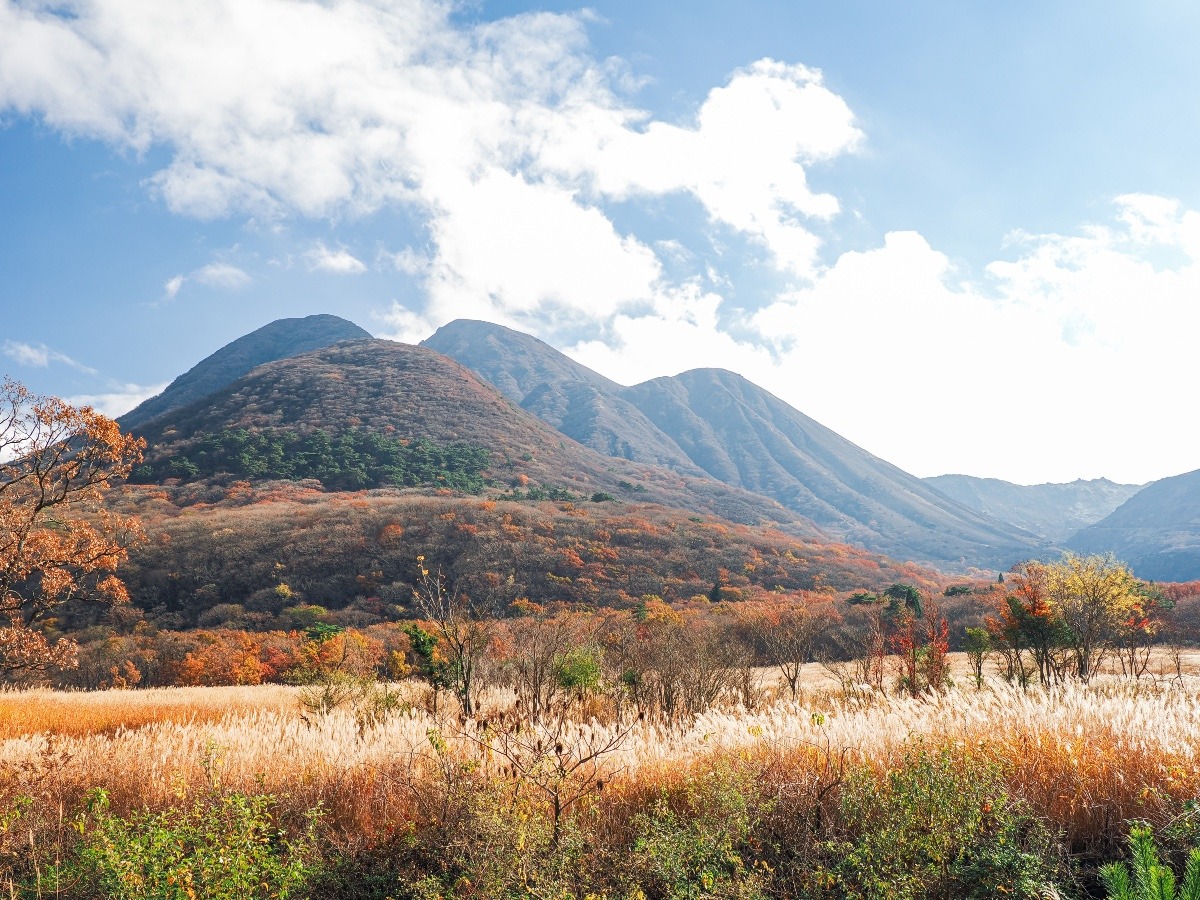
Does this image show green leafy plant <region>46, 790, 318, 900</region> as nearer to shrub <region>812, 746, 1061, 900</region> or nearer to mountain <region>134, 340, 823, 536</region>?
shrub <region>812, 746, 1061, 900</region>

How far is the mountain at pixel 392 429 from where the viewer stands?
344ft

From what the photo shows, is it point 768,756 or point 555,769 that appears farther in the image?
point 768,756

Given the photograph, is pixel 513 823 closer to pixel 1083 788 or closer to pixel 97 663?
pixel 1083 788

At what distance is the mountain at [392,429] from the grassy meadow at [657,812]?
97072 millimetres

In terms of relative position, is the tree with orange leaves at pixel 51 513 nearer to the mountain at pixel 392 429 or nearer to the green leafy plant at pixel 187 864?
the green leafy plant at pixel 187 864

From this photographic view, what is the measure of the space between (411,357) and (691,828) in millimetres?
173020

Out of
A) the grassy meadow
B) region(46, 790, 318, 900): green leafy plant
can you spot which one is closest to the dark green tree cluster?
the grassy meadow

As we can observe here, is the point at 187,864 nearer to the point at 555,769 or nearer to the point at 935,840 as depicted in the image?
the point at 555,769

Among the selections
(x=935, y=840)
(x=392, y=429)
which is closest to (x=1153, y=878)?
(x=935, y=840)

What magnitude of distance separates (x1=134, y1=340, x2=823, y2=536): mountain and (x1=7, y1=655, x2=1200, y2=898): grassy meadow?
97.1 m

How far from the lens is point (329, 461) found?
103 metres

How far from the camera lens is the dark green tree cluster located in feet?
316

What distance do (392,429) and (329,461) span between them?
67.5ft

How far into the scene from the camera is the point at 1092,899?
3336 mm
